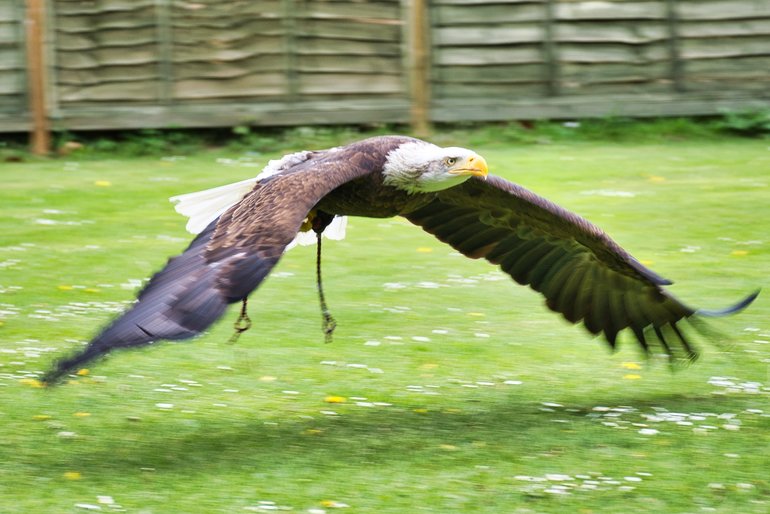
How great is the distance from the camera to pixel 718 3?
1419 centimetres

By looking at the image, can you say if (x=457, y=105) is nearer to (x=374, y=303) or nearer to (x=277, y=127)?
(x=277, y=127)

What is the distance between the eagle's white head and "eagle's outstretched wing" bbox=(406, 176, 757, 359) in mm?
497

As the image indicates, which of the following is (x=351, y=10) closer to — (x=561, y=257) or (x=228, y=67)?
(x=228, y=67)

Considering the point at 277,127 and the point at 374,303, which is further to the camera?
the point at 277,127

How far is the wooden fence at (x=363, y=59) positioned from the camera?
14.2 m

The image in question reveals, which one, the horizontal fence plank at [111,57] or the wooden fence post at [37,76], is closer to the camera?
the wooden fence post at [37,76]

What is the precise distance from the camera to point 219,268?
4.98m

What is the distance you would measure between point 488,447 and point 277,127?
30.5 ft

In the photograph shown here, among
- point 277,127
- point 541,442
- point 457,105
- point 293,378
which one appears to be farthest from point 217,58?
point 541,442

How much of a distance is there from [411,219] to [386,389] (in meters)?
1.10

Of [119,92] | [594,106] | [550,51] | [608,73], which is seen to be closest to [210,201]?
[119,92]

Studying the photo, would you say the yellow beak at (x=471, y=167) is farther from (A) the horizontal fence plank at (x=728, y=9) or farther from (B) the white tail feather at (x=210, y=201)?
(A) the horizontal fence plank at (x=728, y=9)

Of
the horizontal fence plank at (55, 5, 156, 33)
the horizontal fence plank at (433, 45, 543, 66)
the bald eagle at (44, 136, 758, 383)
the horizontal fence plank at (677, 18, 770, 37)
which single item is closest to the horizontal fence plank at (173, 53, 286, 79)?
the horizontal fence plank at (55, 5, 156, 33)

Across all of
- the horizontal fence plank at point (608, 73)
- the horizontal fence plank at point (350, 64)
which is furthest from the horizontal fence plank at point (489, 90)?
the horizontal fence plank at point (350, 64)
